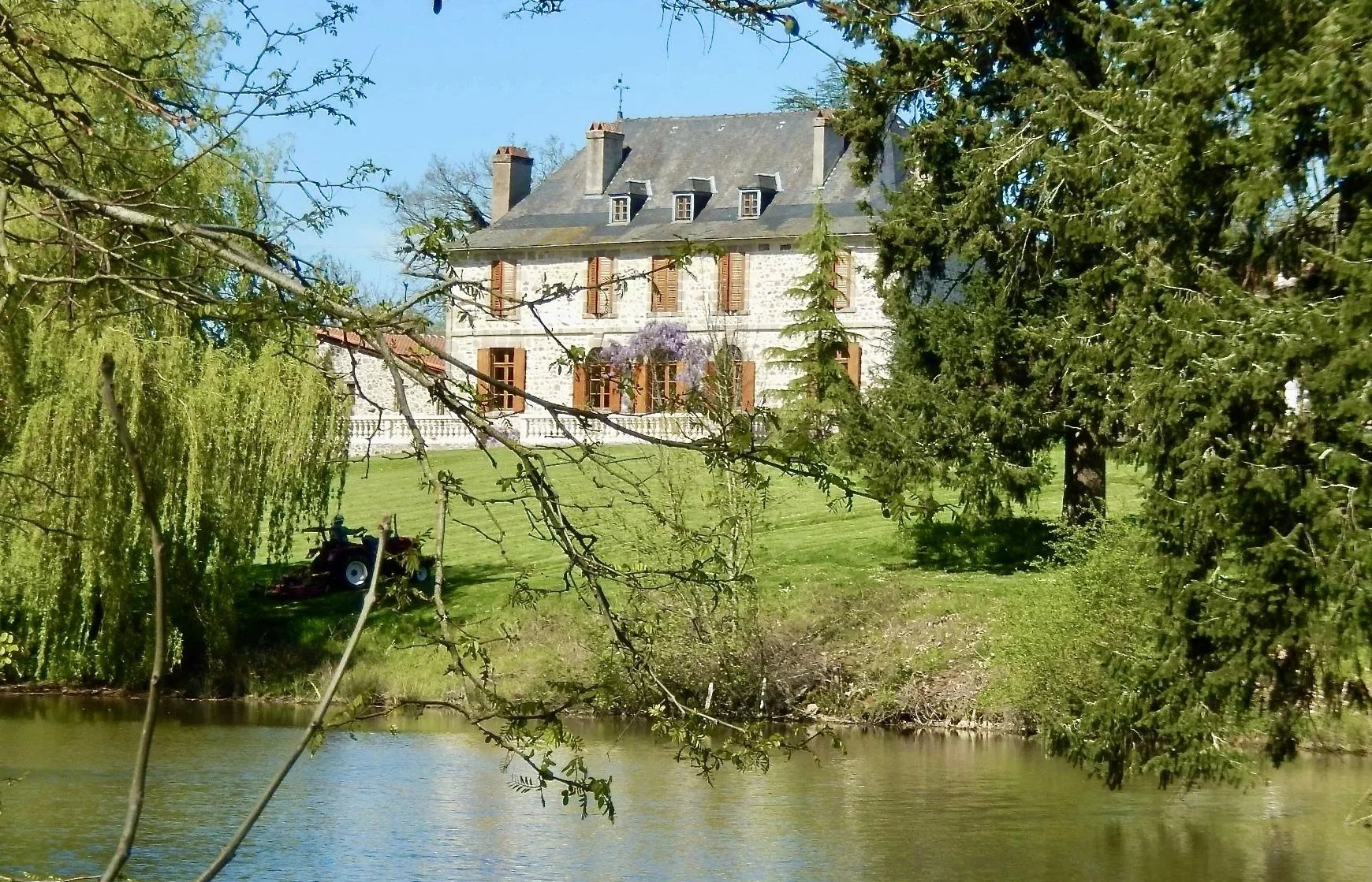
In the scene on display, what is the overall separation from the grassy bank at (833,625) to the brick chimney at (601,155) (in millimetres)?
21621

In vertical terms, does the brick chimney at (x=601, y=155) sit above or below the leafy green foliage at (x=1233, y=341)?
above

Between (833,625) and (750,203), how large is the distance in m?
23.6

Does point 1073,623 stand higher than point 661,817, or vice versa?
point 1073,623

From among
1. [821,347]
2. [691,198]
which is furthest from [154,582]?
[691,198]

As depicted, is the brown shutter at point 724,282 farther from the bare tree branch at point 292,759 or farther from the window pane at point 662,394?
the bare tree branch at point 292,759

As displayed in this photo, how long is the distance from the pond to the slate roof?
2428 centimetres

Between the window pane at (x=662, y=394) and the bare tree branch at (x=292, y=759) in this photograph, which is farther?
the window pane at (x=662, y=394)

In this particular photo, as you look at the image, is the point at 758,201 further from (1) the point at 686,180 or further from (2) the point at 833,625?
(2) the point at 833,625

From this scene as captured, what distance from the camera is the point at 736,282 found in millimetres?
44344

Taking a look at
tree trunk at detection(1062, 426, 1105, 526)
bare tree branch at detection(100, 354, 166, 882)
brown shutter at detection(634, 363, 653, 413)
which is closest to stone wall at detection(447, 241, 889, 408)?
tree trunk at detection(1062, 426, 1105, 526)

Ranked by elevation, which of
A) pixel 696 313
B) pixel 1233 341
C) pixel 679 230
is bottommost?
pixel 1233 341

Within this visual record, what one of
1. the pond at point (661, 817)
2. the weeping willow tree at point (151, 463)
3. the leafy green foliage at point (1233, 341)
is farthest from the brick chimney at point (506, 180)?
the leafy green foliage at point (1233, 341)

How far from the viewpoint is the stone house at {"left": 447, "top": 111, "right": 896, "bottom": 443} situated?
140 feet

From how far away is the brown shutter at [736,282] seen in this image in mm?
44094
